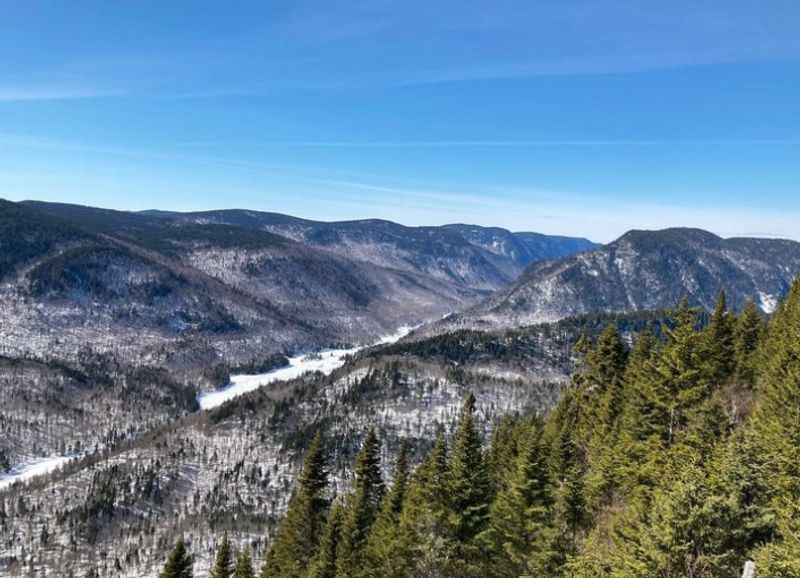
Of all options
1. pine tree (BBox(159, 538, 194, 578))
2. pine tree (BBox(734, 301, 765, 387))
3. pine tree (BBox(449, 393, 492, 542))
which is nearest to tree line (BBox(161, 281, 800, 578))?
pine tree (BBox(449, 393, 492, 542))

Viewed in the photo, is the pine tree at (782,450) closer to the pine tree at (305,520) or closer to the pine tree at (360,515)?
the pine tree at (360,515)

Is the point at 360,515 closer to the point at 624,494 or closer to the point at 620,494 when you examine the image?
the point at 620,494

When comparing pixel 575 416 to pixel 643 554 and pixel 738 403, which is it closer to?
pixel 738 403

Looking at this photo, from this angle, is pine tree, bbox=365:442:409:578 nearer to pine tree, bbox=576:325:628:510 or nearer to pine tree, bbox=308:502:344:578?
pine tree, bbox=308:502:344:578

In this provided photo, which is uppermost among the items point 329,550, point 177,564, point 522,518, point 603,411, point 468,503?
point 603,411

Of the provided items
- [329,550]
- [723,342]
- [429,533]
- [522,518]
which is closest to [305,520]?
[329,550]

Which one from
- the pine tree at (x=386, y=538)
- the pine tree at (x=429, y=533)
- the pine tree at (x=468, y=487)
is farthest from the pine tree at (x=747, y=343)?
the pine tree at (x=386, y=538)
